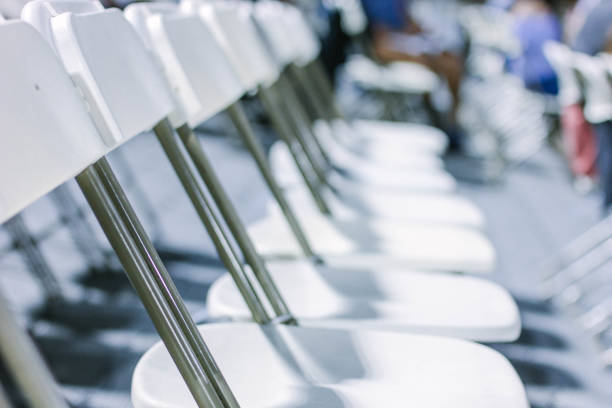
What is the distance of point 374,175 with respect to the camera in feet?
7.30

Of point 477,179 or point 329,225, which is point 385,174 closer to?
point 329,225

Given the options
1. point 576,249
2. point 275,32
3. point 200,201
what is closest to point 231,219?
point 200,201

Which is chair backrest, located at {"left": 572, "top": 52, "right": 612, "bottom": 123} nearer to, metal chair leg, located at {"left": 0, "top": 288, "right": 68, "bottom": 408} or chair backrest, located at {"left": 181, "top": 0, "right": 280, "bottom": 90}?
chair backrest, located at {"left": 181, "top": 0, "right": 280, "bottom": 90}

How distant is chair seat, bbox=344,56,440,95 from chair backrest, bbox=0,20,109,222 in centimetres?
340

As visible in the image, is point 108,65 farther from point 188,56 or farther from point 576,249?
point 576,249

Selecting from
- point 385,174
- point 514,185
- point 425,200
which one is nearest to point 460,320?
point 425,200

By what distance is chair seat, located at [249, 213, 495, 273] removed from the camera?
4.69ft

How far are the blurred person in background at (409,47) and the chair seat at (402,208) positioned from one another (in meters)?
2.52

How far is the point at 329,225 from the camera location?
172cm

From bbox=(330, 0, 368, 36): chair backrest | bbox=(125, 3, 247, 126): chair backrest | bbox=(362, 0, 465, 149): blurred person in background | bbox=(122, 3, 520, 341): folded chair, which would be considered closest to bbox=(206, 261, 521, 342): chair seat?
bbox=(122, 3, 520, 341): folded chair

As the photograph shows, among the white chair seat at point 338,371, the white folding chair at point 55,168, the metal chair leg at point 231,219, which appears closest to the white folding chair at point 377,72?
the metal chair leg at point 231,219

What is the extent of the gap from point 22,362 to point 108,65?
1.91 ft

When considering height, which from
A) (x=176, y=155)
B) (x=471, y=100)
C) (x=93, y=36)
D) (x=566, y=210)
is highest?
(x=93, y=36)

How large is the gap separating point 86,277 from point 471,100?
3.87m
